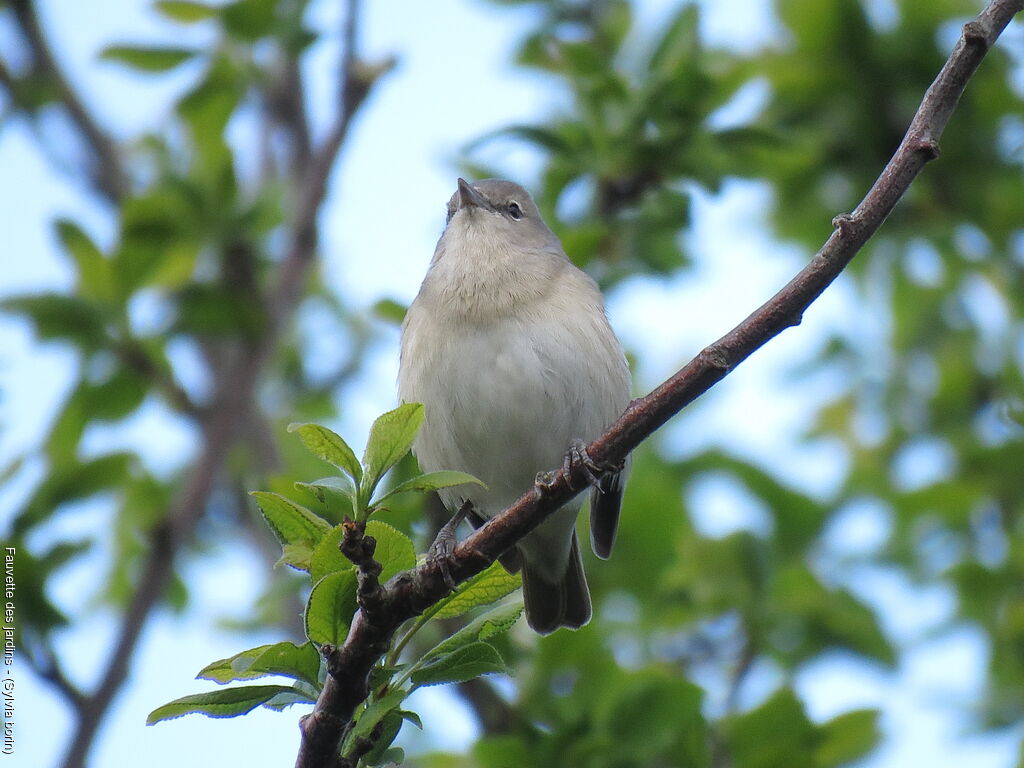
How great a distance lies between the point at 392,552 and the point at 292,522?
0.80ft

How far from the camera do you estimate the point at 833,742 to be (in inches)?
173

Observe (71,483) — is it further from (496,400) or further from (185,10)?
(185,10)

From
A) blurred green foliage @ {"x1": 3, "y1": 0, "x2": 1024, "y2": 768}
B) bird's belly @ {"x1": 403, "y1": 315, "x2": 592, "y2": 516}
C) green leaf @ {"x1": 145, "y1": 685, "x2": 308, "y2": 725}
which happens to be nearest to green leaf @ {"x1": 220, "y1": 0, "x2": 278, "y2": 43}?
blurred green foliage @ {"x1": 3, "y1": 0, "x2": 1024, "y2": 768}

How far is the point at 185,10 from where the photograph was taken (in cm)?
527

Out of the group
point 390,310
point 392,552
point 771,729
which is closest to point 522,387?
point 390,310

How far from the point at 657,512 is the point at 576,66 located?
78.5 inches

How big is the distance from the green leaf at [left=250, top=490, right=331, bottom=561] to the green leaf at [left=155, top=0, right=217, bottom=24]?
3256mm

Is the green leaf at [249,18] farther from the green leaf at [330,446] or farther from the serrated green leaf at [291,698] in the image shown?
the serrated green leaf at [291,698]

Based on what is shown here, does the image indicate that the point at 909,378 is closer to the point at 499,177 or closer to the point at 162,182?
the point at 499,177

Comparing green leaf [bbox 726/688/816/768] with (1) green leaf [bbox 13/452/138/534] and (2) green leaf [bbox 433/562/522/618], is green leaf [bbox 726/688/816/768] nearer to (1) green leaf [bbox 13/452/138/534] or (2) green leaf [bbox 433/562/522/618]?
(2) green leaf [bbox 433/562/522/618]

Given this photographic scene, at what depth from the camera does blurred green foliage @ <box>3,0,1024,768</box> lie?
439 cm

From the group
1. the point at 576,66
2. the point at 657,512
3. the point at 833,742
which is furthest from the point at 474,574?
the point at 576,66

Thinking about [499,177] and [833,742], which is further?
[499,177]

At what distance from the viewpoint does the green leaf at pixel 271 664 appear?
2.68 meters
